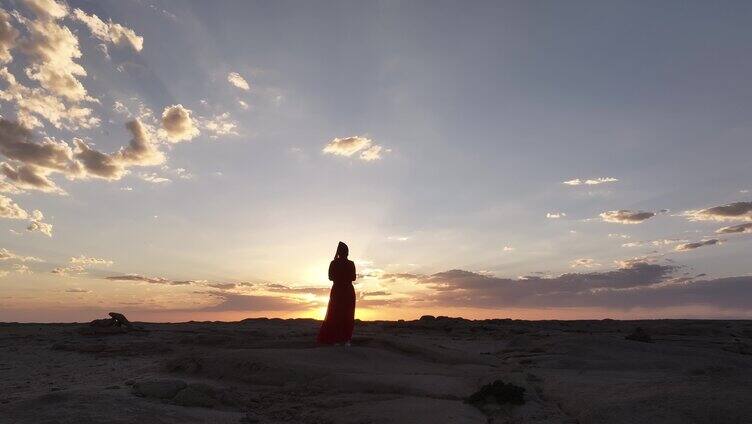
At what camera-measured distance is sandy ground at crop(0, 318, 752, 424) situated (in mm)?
5723

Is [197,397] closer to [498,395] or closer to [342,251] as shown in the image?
[498,395]

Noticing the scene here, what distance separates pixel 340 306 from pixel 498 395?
6.19 meters

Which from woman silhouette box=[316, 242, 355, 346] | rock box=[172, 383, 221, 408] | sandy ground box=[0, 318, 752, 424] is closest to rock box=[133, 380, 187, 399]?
sandy ground box=[0, 318, 752, 424]

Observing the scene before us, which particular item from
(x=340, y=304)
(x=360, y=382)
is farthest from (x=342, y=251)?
(x=360, y=382)

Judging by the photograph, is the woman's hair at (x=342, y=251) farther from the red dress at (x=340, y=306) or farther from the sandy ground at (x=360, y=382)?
the sandy ground at (x=360, y=382)

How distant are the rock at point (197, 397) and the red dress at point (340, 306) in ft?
17.7

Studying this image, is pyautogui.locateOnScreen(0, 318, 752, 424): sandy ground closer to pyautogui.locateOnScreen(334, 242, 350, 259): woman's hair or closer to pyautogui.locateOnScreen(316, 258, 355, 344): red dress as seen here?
pyautogui.locateOnScreen(316, 258, 355, 344): red dress

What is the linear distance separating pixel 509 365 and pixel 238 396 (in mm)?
6290

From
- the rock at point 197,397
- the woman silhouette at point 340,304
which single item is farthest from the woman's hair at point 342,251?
the rock at point 197,397

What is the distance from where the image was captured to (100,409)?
5.40 meters

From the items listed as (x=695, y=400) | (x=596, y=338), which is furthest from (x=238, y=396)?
(x=596, y=338)

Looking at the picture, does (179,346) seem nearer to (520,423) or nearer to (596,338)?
(520,423)

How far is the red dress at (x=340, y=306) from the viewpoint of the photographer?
12.3 meters

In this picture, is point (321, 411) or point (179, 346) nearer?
point (321, 411)
